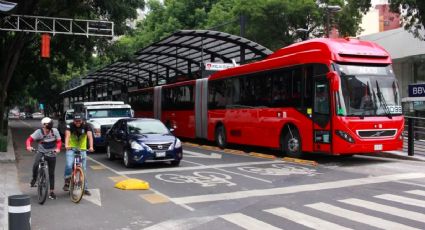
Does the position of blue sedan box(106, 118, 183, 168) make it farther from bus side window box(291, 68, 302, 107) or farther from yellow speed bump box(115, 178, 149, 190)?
bus side window box(291, 68, 302, 107)

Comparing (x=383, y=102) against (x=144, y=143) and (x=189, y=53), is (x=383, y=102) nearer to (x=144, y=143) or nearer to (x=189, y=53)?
(x=144, y=143)

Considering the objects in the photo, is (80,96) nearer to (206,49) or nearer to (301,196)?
(206,49)

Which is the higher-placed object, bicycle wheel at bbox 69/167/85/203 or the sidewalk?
bicycle wheel at bbox 69/167/85/203

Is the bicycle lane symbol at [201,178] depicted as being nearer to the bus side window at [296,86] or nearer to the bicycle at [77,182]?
the bicycle at [77,182]

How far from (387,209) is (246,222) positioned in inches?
102

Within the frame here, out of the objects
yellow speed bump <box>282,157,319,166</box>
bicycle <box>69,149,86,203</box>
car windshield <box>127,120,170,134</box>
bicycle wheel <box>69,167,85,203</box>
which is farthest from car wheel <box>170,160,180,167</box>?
bicycle wheel <box>69,167,85,203</box>

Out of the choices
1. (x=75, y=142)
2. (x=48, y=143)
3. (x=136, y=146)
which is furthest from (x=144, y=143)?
(x=48, y=143)

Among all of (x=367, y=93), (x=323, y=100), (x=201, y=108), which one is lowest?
(x=201, y=108)

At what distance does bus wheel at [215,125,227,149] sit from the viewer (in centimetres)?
2167

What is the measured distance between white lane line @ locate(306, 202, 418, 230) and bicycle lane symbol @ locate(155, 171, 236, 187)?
3083mm

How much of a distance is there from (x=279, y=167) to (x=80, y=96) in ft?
199

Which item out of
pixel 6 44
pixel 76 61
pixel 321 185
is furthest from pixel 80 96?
pixel 321 185

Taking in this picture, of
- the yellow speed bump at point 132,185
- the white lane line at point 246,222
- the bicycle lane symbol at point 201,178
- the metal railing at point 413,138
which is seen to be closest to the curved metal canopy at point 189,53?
the metal railing at point 413,138

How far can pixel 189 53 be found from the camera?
30.5m
